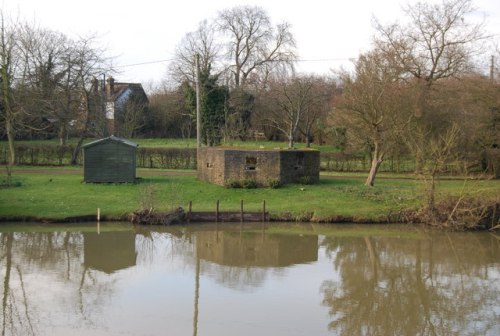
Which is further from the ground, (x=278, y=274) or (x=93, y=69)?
(x=93, y=69)

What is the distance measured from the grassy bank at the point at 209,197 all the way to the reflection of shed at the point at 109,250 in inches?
102

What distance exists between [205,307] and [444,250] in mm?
10215

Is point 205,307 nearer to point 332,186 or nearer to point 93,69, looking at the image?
point 332,186

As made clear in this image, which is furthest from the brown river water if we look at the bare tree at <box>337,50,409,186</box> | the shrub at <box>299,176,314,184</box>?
the bare tree at <box>337,50,409,186</box>

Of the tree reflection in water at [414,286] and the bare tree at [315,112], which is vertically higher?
the bare tree at [315,112]

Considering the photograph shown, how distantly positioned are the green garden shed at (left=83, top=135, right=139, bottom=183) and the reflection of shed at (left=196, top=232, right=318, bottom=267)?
7.99 m

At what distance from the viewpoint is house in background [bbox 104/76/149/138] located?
4619 centimetres

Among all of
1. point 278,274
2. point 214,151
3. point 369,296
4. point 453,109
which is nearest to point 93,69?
point 214,151

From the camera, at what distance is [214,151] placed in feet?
95.2

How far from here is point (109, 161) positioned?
92.8 feet

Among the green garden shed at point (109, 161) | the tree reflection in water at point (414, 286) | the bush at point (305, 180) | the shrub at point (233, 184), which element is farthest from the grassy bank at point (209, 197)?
the tree reflection in water at point (414, 286)

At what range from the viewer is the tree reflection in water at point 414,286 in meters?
12.5

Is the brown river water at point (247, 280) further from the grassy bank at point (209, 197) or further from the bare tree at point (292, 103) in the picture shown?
the bare tree at point (292, 103)

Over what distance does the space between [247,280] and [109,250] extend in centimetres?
555
